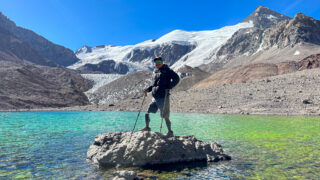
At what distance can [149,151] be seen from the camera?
7340 mm

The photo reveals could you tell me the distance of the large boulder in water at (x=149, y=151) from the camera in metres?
7.24

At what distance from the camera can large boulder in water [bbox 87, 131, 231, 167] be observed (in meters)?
7.24

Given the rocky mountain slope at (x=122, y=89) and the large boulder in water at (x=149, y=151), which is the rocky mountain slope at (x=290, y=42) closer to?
the rocky mountain slope at (x=122, y=89)

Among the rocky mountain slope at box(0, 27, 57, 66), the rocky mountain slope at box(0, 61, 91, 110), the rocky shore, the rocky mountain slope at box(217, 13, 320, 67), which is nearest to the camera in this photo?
the rocky shore

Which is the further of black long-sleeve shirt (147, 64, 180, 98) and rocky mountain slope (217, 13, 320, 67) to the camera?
rocky mountain slope (217, 13, 320, 67)

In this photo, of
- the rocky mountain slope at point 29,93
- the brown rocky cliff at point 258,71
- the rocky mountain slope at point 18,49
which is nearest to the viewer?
the rocky mountain slope at point 29,93

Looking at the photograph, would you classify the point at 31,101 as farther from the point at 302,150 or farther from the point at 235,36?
the point at 235,36

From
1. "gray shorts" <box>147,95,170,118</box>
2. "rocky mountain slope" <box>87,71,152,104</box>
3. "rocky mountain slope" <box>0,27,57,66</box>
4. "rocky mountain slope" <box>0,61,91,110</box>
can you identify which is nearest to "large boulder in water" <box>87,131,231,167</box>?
"gray shorts" <box>147,95,170,118</box>

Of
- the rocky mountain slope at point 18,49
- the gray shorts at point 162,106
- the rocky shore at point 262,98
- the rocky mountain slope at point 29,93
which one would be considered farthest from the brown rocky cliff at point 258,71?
the rocky mountain slope at point 18,49

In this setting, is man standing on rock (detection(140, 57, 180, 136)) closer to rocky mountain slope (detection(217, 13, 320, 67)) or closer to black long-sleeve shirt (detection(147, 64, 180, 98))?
black long-sleeve shirt (detection(147, 64, 180, 98))

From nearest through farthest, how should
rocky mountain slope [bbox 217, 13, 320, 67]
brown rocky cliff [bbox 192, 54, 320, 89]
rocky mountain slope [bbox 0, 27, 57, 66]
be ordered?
1. brown rocky cliff [bbox 192, 54, 320, 89]
2. rocky mountain slope [bbox 217, 13, 320, 67]
3. rocky mountain slope [bbox 0, 27, 57, 66]

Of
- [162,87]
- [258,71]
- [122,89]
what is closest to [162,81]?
[162,87]

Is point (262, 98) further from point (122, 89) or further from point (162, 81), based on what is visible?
point (122, 89)

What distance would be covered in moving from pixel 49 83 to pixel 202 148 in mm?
90208
